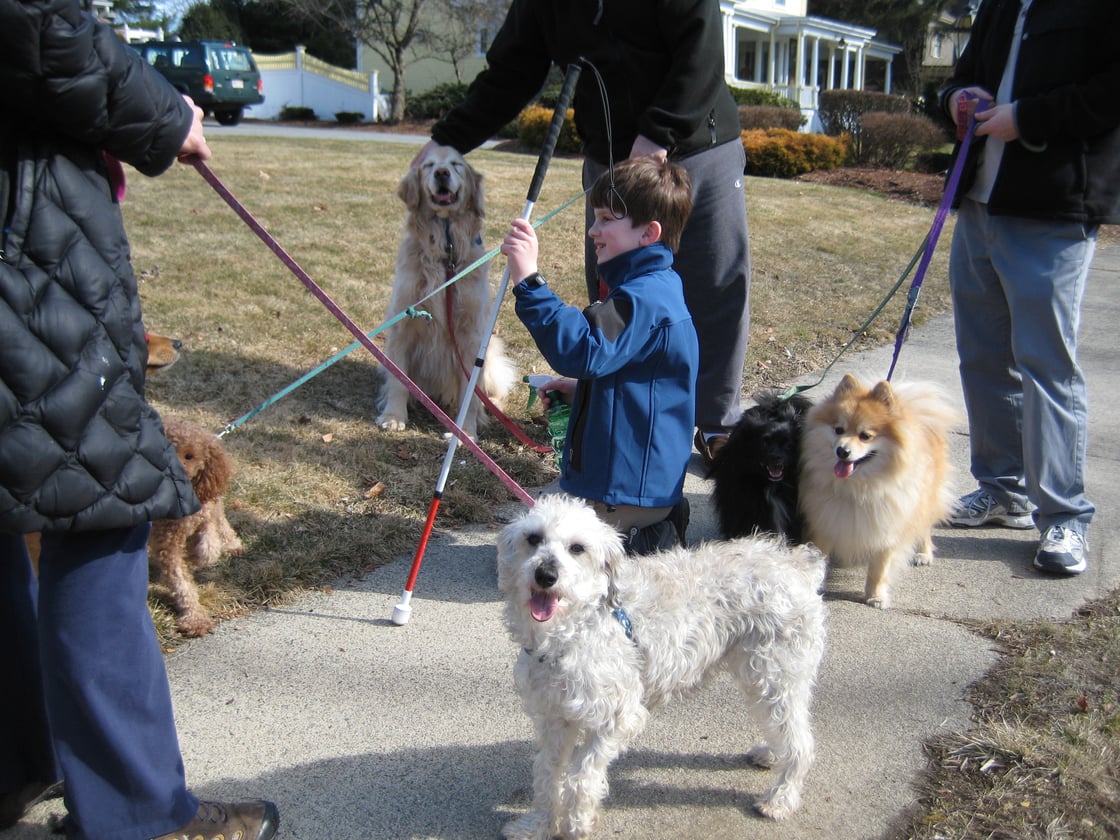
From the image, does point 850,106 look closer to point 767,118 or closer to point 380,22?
point 767,118

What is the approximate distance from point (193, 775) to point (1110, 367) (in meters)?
7.59

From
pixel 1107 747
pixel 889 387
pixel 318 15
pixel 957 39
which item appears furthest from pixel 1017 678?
pixel 957 39

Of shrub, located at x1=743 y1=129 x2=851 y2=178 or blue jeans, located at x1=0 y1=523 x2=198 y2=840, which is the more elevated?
shrub, located at x1=743 y1=129 x2=851 y2=178

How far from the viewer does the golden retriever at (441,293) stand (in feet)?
19.0

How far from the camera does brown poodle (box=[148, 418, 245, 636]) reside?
11.8ft

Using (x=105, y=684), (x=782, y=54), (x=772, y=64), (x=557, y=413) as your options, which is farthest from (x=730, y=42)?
(x=105, y=684)

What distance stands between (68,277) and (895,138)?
22282 mm

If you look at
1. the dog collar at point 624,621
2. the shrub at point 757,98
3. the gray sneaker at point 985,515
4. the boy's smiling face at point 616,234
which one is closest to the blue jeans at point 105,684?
the dog collar at point 624,621

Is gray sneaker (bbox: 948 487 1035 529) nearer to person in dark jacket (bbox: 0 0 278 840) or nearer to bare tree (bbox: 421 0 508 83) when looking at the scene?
person in dark jacket (bbox: 0 0 278 840)

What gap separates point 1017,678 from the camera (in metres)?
3.37

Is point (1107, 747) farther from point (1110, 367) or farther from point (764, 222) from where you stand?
point (764, 222)

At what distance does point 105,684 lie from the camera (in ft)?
7.18

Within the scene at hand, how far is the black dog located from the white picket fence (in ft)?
117

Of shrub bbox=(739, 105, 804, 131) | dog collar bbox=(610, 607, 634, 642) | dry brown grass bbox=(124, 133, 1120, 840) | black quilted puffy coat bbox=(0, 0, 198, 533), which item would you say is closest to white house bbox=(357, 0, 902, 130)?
shrub bbox=(739, 105, 804, 131)
